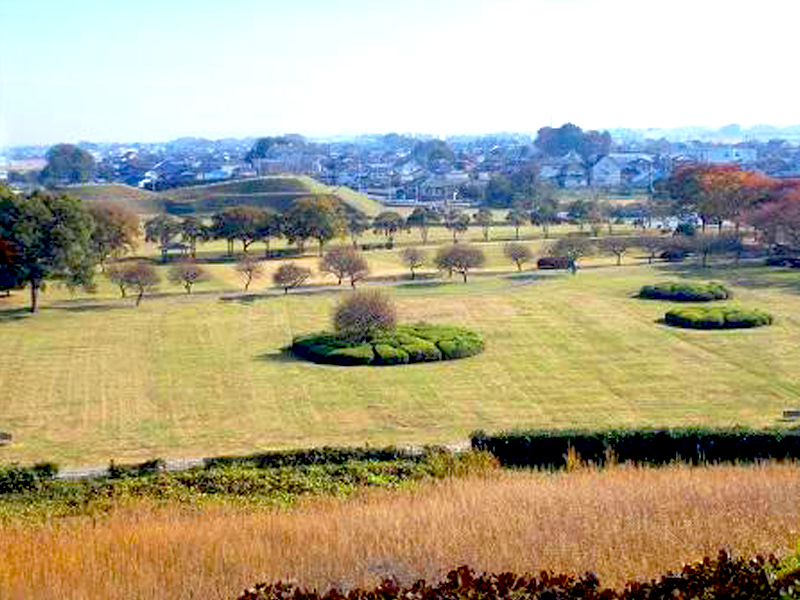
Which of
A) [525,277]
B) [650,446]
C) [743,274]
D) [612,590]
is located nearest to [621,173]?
[743,274]

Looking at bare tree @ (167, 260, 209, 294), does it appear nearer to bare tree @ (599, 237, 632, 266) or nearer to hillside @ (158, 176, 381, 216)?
bare tree @ (599, 237, 632, 266)

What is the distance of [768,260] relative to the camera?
46062 mm

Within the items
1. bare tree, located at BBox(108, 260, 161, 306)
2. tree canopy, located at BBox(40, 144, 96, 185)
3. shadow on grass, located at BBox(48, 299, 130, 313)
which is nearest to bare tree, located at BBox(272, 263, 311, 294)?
bare tree, located at BBox(108, 260, 161, 306)

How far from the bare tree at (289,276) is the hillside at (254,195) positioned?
33186 millimetres

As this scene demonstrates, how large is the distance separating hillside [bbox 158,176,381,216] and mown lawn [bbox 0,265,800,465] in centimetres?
3894

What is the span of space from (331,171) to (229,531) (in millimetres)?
120578

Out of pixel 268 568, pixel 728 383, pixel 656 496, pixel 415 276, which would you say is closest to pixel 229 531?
pixel 268 568

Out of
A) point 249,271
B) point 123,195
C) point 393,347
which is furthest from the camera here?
point 123,195

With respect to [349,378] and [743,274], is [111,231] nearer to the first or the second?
[349,378]

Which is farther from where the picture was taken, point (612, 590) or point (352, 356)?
point (352, 356)

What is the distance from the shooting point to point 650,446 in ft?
59.9

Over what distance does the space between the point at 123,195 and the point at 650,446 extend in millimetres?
70652

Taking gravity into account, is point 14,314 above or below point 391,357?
below

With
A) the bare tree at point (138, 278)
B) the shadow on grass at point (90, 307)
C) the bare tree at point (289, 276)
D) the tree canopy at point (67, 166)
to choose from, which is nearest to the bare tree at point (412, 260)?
the bare tree at point (289, 276)
